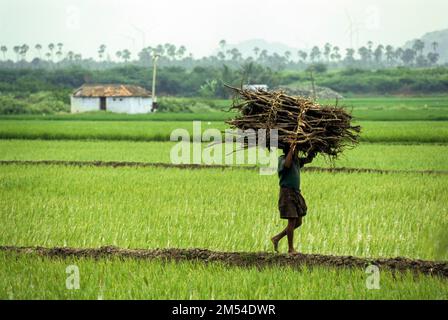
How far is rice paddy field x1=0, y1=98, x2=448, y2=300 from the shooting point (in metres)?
5.03

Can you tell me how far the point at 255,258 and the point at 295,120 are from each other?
1251 mm

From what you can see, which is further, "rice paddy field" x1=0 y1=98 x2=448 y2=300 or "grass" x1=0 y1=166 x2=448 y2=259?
"grass" x1=0 y1=166 x2=448 y2=259

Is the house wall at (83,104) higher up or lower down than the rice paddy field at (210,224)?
lower down

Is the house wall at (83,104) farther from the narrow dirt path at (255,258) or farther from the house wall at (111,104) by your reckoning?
the narrow dirt path at (255,258)

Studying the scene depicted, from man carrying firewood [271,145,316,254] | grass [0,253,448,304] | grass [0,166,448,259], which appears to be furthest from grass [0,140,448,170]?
grass [0,253,448,304]

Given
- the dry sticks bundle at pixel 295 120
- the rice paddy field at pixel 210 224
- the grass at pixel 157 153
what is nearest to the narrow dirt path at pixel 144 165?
the rice paddy field at pixel 210 224

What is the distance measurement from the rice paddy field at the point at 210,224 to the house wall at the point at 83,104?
32170 mm

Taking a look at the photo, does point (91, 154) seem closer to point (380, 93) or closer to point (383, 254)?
point (383, 254)

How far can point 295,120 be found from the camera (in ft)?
20.2

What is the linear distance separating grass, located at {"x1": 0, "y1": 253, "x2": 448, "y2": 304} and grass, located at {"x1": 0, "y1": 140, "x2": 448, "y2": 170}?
9254mm

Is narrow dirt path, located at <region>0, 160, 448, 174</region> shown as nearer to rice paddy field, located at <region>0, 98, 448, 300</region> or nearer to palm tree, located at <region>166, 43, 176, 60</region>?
rice paddy field, located at <region>0, 98, 448, 300</region>

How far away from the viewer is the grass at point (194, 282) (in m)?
4.86

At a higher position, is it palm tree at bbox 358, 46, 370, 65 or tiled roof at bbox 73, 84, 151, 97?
palm tree at bbox 358, 46, 370, 65

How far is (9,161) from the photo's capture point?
15148mm
